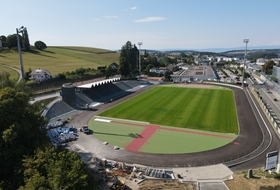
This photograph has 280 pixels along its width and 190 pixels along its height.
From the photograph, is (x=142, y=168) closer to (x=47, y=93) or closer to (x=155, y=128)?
(x=155, y=128)

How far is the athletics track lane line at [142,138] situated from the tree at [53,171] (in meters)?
14.3

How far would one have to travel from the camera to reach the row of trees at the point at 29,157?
57.0ft

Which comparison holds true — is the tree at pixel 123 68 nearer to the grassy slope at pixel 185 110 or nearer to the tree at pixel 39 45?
the grassy slope at pixel 185 110

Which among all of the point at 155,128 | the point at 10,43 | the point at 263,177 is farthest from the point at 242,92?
the point at 10,43

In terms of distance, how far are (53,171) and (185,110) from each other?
40.6 m

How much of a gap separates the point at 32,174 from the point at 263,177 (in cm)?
2529

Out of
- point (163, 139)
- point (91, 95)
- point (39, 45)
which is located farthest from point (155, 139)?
point (39, 45)

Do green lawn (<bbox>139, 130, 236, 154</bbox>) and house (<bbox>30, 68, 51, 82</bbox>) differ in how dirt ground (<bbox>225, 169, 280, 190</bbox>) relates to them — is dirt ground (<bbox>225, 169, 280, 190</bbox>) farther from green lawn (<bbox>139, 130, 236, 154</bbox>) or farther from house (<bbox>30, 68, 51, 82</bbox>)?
house (<bbox>30, 68, 51, 82</bbox>)

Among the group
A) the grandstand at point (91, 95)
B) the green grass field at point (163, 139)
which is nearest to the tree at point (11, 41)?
the grandstand at point (91, 95)

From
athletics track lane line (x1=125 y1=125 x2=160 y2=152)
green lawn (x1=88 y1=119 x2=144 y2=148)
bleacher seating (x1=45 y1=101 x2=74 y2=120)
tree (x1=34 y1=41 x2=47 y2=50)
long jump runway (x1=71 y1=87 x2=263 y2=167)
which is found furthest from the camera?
tree (x1=34 y1=41 x2=47 y2=50)

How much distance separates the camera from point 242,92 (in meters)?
76.8

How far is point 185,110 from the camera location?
53.9 meters

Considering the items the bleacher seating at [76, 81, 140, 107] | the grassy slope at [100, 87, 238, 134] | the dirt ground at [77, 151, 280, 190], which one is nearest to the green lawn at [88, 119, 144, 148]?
the grassy slope at [100, 87, 238, 134]

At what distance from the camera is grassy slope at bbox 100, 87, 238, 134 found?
4450 cm
